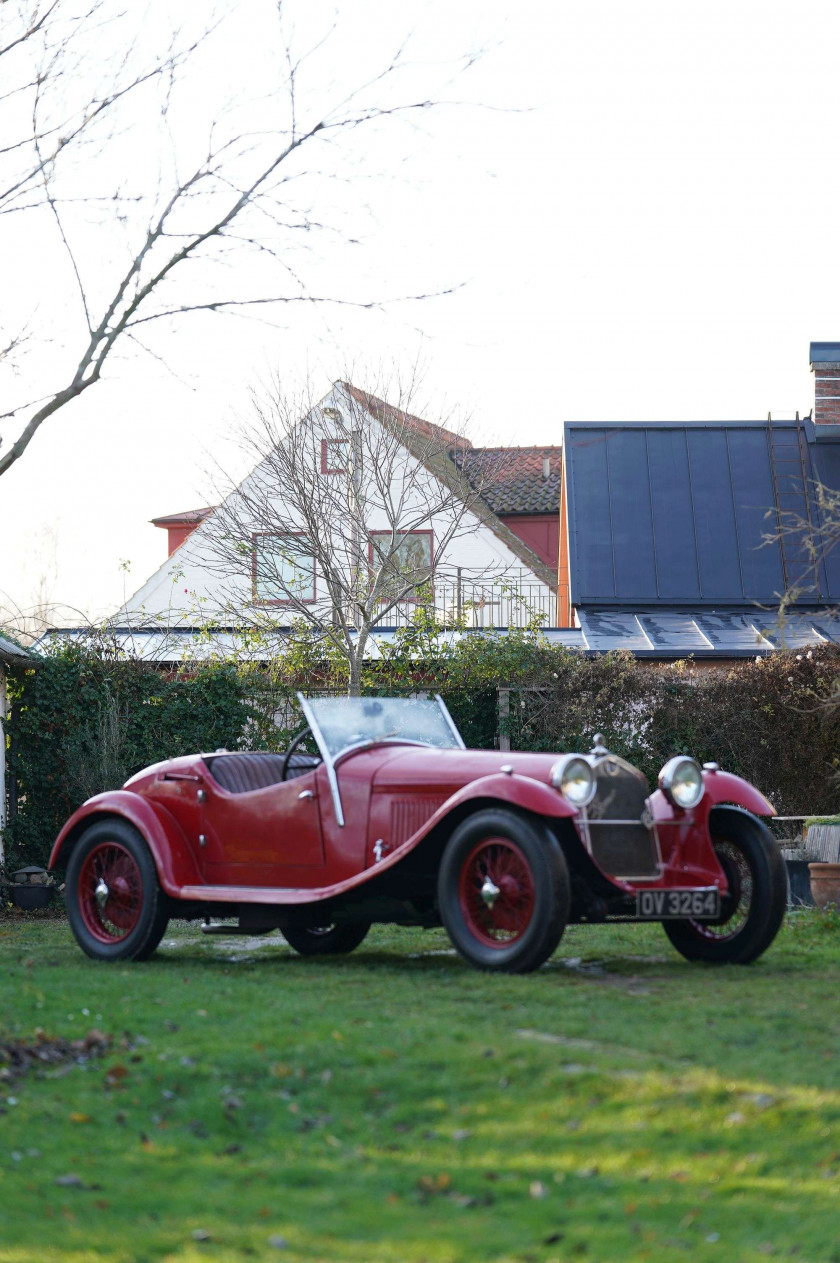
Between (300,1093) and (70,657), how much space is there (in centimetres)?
1078

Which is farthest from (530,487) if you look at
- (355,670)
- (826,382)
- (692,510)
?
(355,670)

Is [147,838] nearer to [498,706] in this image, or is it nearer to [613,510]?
[498,706]

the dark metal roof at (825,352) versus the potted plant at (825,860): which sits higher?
the dark metal roof at (825,352)

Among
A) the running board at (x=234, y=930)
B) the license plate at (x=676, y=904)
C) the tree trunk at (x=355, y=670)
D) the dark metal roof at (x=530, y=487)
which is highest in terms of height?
the dark metal roof at (x=530, y=487)

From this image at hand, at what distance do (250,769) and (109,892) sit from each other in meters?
1.13

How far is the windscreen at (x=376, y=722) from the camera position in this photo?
8492 mm

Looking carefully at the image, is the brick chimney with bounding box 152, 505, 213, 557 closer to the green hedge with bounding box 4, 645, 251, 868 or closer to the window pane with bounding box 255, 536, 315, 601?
the window pane with bounding box 255, 536, 315, 601

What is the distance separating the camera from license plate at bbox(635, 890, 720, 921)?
282 inches

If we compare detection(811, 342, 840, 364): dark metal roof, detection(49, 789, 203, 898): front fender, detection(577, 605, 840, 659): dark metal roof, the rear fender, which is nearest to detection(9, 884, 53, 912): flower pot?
detection(49, 789, 203, 898): front fender

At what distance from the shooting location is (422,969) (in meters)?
7.80

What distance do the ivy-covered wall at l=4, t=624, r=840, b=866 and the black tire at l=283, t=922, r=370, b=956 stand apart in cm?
589

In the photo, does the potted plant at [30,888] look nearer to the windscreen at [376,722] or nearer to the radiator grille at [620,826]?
the windscreen at [376,722]

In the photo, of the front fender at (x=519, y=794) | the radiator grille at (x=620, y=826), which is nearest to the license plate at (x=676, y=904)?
the radiator grille at (x=620, y=826)

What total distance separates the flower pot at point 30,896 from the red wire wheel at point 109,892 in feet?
17.1
